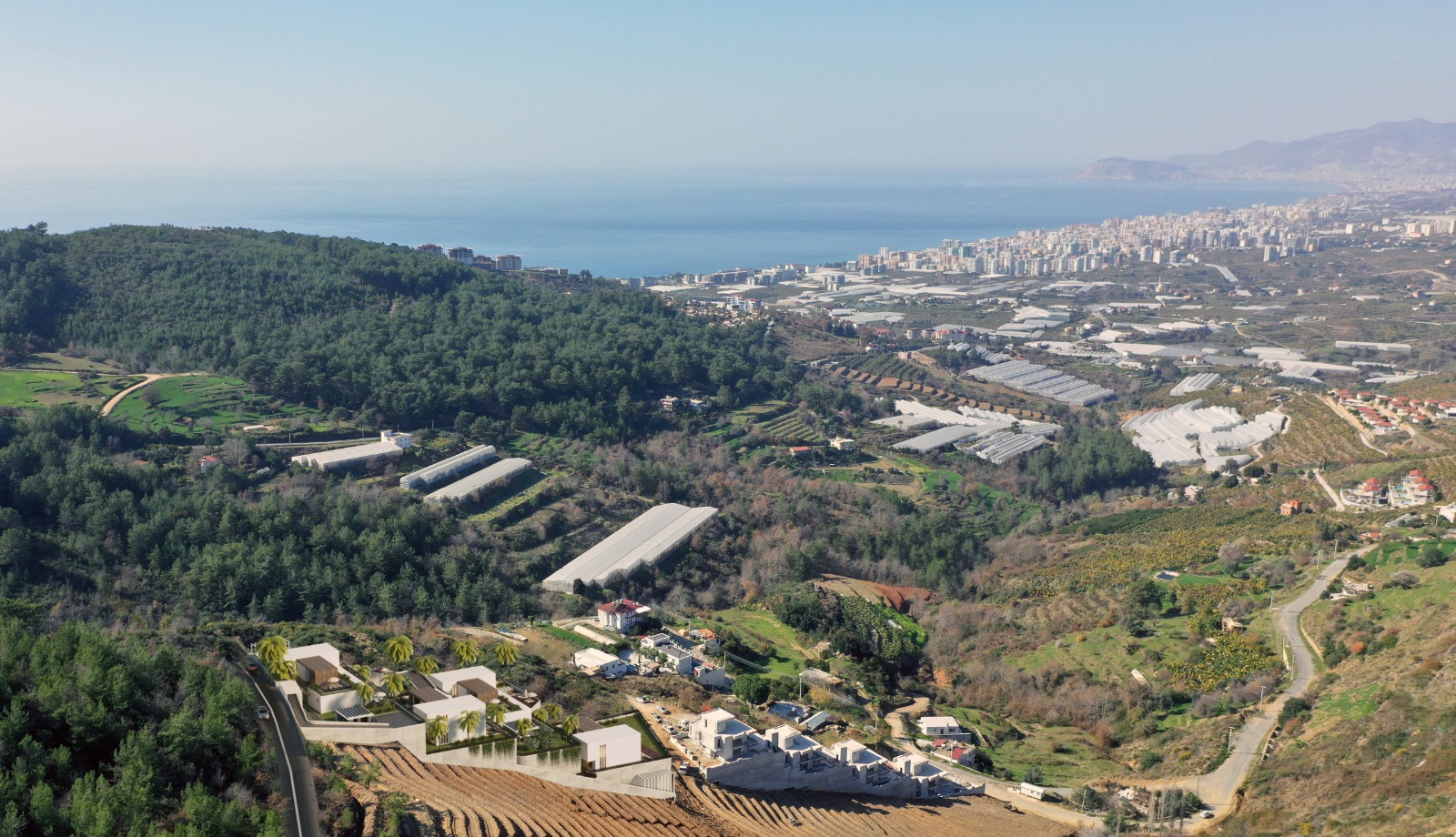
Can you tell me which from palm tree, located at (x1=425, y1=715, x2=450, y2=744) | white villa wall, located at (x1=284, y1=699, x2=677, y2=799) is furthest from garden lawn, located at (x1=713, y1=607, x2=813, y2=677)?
palm tree, located at (x1=425, y1=715, x2=450, y2=744)

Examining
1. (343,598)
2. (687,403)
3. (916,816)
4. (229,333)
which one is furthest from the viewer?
(687,403)

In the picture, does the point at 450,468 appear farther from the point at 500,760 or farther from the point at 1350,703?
the point at 1350,703

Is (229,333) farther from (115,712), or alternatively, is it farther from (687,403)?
(115,712)

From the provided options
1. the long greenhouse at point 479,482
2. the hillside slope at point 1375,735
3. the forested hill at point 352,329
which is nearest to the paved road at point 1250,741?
the hillside slope at point 1375,735

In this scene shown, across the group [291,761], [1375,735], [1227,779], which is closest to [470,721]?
[291,761]

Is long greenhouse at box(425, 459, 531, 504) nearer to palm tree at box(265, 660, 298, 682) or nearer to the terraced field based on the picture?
the terraced field

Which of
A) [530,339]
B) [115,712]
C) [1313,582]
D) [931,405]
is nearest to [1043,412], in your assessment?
[931,405]

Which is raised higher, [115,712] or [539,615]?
[115,712]
